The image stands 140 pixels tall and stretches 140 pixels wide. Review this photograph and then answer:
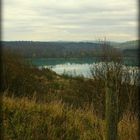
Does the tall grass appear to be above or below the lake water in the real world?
above

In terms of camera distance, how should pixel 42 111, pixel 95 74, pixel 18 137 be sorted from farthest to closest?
pixel 95 74, pixel 42 111, pixel 18 137

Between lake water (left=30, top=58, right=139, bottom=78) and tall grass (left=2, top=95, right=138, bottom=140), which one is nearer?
tall grass (left=2, top=95, right=138, bottom=140)

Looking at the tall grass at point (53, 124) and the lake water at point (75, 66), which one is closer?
Answer: the tall grass at point (53, 124)

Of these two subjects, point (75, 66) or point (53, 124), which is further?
point (75, 66)

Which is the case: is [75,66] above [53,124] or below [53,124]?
below

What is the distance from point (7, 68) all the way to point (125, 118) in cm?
1529

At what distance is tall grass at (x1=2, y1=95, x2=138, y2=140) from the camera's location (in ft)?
18.7

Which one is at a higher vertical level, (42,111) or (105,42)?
(105,42)

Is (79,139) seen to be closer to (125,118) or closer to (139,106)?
(125,118)

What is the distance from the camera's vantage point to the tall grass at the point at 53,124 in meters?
5.71

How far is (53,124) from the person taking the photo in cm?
653

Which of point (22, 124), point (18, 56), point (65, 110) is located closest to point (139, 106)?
point (65, 110)

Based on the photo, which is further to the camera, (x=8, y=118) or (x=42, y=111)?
(x=42, y=111)

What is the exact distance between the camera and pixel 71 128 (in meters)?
6.25
